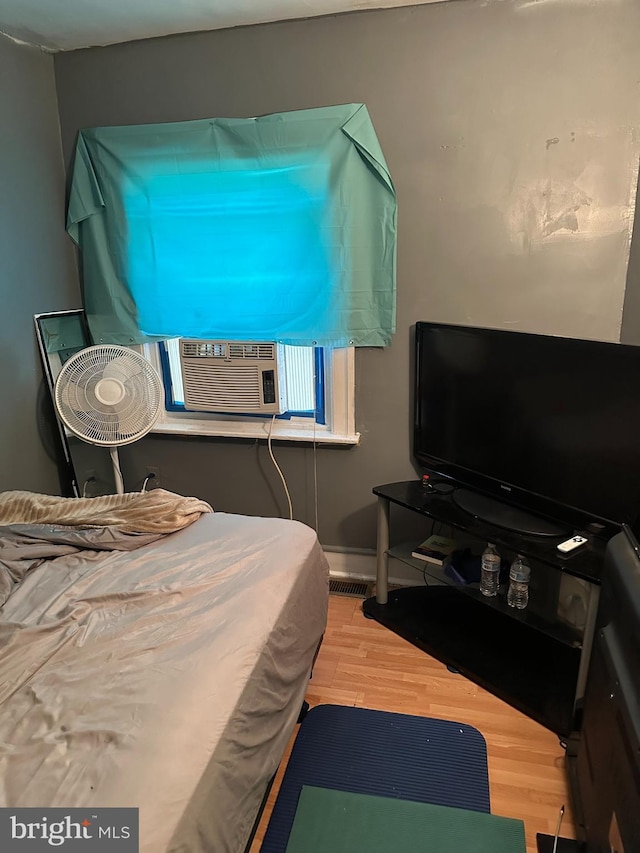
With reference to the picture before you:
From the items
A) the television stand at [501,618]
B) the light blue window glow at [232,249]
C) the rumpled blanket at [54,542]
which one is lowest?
the television stand at [501,618]

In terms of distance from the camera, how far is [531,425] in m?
2.12

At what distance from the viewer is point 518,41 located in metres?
2.13

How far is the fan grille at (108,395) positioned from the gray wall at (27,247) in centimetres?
→ 31

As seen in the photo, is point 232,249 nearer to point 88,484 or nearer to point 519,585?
point 88,484

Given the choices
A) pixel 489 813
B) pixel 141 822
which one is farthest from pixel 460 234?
pixel 141 822

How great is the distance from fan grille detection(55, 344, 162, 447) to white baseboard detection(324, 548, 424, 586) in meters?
1.15

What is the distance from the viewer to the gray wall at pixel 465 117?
6.97 ft

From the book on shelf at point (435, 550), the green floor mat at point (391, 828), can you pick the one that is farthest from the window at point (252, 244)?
the green floor mat at point (391, 828)

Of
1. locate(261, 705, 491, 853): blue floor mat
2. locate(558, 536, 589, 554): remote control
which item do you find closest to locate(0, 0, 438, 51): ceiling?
locate(558, 536, 589, 554): remote control

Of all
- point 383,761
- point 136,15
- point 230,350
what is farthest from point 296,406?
point 136,15

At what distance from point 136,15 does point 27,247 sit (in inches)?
41.3

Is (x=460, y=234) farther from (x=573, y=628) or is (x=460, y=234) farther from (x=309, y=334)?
(x=573, y=628)

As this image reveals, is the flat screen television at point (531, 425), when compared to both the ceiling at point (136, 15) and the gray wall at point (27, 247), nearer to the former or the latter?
the ceiling at point (136, 15)

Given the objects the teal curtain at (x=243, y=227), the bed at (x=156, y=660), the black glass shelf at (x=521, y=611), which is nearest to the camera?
the bed at (x=156, y=660)
